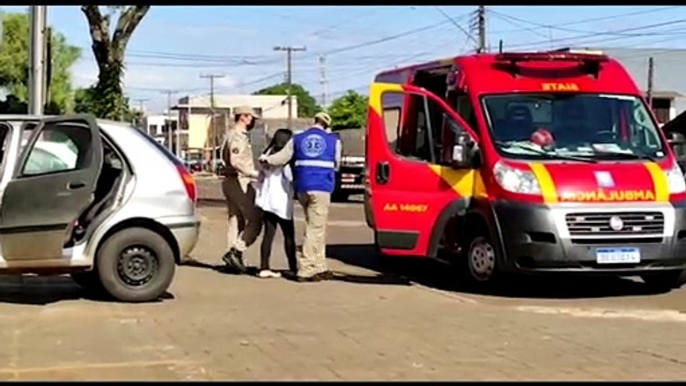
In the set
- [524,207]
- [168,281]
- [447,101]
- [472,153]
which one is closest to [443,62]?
[447,101]

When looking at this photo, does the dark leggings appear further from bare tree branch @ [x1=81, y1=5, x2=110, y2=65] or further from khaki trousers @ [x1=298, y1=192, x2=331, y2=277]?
bare tree branch @ [x1=81, y1=5, x2=110, y2=65]

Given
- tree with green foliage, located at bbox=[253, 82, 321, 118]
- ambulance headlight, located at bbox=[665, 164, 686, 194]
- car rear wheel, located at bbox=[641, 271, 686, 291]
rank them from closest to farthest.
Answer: ambulance headlight, located at bbox=[665, 164, 686, 194]
car rear wheel, located at bbox=[641, 271, 686, 291]
tree with green foliage, located at bbox=[253, 82, 321, 118]

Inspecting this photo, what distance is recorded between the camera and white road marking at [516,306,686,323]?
1052cm

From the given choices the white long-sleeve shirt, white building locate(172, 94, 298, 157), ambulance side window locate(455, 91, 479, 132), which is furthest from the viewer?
white building locate(172, 94, 298, 157)

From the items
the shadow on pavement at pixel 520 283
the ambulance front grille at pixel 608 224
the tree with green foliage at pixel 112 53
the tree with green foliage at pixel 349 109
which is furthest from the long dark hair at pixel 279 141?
the tree with green foliage at pixel 349 109

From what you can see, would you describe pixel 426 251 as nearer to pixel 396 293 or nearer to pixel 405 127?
pixel 396 293

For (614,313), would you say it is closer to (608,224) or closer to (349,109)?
(608,224)

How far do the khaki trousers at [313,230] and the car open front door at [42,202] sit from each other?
2.97 meters

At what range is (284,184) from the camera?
1293 cm

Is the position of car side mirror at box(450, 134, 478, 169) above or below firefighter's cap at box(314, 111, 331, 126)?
below

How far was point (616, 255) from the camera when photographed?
1152 centimetres

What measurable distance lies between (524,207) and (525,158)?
0.59 m

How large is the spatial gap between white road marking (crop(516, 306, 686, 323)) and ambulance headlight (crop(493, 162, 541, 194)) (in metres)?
1.18

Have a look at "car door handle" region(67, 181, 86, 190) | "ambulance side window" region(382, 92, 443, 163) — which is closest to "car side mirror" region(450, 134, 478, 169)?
"ambulance side window" region(382, 92, 443, 163)
